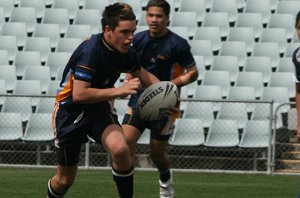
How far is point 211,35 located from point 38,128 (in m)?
4.41

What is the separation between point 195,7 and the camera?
1897cm

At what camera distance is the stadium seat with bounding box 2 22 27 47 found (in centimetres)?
1856

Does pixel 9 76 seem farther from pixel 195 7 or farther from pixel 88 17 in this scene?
pixel 195 7

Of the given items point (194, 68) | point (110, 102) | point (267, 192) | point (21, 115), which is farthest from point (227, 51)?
point (110, 102)

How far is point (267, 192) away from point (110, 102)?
14.0 feet

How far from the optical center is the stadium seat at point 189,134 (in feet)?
49.3

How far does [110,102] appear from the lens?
789 cm

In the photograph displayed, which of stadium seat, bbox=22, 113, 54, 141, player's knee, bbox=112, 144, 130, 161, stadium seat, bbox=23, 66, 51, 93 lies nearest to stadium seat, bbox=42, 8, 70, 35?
stadium seat, bbox=23, 66, 51, 93

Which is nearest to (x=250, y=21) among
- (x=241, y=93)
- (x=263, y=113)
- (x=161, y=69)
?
(x=241, y=93)

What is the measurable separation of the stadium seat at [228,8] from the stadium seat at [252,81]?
99.4 inches

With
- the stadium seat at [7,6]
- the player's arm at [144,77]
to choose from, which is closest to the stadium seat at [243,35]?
the stadium seat at [7,6]

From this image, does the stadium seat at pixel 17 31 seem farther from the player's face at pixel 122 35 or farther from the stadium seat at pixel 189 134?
the player's face at pixel 122 35

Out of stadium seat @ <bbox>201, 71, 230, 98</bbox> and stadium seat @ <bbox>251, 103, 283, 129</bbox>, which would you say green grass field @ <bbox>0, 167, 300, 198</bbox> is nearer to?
stadium seat @ <bbox>251, 103, 283, 129</bbox>

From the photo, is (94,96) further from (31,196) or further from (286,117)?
(286,117)
